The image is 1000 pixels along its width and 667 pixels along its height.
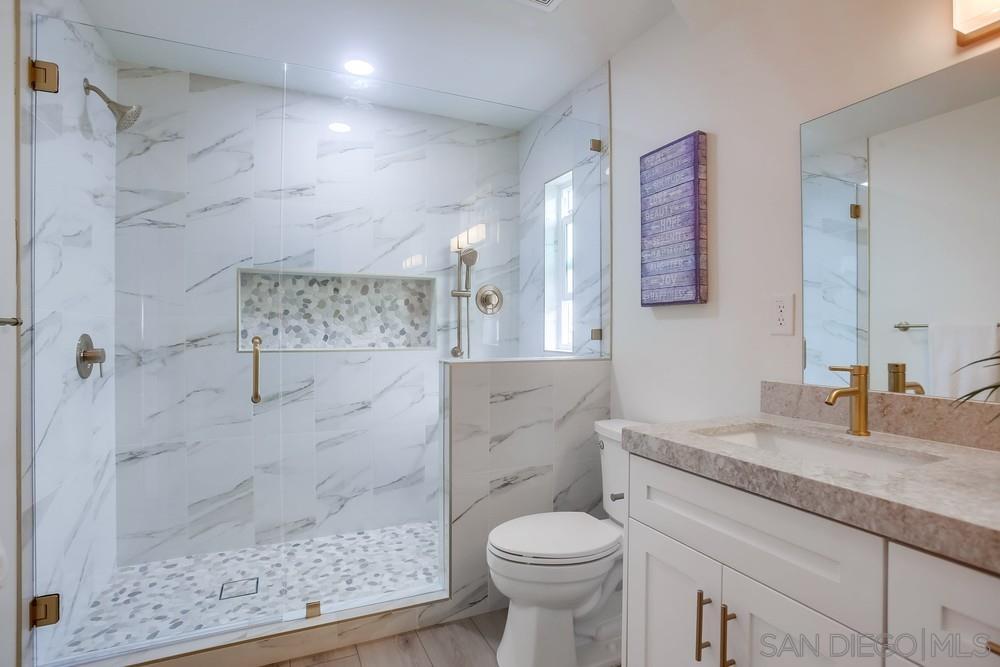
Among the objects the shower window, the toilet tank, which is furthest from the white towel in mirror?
the shower window

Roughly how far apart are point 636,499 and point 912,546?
1.97 feet

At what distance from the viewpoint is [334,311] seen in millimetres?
2338

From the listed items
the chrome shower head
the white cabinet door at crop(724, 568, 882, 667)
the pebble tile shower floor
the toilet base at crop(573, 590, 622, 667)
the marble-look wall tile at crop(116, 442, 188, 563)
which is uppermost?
the chrome shower head

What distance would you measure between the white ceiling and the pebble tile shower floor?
214 cm

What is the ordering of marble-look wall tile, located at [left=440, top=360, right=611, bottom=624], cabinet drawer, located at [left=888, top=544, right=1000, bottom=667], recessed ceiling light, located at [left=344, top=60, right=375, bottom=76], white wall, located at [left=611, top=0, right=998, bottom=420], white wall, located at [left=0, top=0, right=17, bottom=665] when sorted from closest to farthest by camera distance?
1. cabinet drawer, located at [left=888, top=544, right=1000, bottom=667]
2. white wall, located at [left=611, top=0, right=998, bottom=420]
3. white wall, located at [left=0, top=0, right=17, bottom=665]
4. marble-look wall tile, located at [left=440, top=360, right=611, bottom=624]
5. recessed ceiling light, located at [left=344, top=60, right=375, bottom=76]

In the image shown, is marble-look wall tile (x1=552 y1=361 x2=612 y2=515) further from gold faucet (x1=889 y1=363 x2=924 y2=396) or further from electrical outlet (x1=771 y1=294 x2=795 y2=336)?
gold faucet (x1=889 y1=363 x2=924 y2=396)

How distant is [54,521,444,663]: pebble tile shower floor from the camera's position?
70.5 inches

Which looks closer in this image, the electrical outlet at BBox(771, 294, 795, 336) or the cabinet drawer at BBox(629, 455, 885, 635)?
the cabinet drawer at BBox(629, 455, 885, 635)

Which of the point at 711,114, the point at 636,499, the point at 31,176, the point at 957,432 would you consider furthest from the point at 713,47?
the point at 31,176

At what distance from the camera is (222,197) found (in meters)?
2.19

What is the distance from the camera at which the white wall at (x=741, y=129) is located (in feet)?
4.34

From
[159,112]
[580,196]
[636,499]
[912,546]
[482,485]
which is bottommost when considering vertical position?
[482,485]

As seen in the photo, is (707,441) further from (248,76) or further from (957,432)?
(248,76)

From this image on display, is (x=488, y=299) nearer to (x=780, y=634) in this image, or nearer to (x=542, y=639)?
(x=542, y=639)
